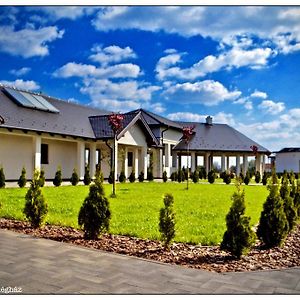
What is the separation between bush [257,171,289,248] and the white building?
966cm

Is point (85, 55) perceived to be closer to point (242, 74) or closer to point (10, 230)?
point (242, 74)

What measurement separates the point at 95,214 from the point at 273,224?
115 inches

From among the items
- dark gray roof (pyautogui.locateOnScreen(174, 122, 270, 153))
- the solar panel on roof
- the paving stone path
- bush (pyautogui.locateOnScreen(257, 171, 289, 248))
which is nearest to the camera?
the paving stone path

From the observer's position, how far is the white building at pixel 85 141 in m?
18.3

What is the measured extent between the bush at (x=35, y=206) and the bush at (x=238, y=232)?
11.8 feet

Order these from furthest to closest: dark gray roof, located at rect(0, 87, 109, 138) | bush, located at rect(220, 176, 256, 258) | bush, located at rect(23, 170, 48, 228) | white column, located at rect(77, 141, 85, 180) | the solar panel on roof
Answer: white column, located at rect(77, 141, 85, 180) → the solar panel on roof → dark gray roof, located at rect(0, 87, 109, 138) → bush, located at rect(23, 170, 48, 228) → bush, located at rect(220, 176, 256, 258)

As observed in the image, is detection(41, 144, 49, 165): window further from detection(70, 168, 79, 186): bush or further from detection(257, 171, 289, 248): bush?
detection(257, 171, 289, 248): bush

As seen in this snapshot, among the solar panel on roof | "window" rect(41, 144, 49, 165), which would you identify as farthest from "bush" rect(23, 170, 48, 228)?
"window" rect(41, 144, 49, 165)

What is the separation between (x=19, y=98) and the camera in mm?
18766

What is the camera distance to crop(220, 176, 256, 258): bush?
5.05 metres

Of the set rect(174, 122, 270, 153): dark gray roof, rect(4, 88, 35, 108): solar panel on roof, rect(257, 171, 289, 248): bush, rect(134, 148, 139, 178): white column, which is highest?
rect(4, 88, 35, 108): solar panel on roof

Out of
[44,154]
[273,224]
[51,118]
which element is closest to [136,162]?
[44,154]

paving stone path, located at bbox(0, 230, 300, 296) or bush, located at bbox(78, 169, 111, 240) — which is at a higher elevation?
bush, located at bbox(78, 169, 111, 240)

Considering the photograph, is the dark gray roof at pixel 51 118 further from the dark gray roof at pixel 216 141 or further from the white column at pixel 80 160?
the dark gray roof at pixel 216 141
